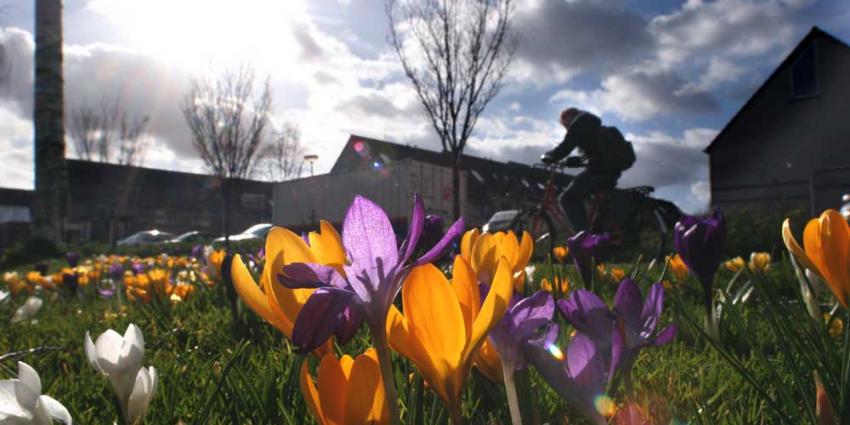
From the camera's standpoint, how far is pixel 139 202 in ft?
132

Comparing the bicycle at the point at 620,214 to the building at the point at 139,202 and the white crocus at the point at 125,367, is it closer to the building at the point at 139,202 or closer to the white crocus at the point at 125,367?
the white crocus at the point at 125,367

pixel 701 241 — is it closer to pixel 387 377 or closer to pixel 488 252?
pixel 488 252

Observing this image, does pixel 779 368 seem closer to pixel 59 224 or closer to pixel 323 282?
pixel 323 282

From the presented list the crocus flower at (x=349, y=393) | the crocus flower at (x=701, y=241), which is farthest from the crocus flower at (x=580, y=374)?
the crocus flower at (x=701, y=241)

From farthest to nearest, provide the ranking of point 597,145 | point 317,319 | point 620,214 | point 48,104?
point 48,104 < point 620,214 < point 597,145 < point 317,319

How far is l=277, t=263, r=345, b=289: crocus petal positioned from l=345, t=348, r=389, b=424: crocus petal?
2.5 inches

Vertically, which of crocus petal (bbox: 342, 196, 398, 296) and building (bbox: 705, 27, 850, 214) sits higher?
building (bbox: 705, 27, 850, 214)

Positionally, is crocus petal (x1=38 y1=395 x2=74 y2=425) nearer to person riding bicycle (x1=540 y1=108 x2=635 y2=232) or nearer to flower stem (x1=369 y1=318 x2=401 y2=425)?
flower stem (x1=369 y1=318 x2=401 y2=425)

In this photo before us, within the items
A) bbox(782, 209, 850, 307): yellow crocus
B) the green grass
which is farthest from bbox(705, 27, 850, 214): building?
bbox(782, 209, 850, 307): yellow crocus

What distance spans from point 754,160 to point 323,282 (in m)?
22.0

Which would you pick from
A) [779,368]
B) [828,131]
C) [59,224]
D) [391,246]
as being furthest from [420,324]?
[828,131]

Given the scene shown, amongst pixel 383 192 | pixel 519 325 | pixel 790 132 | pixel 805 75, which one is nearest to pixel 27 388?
pixel 519 325

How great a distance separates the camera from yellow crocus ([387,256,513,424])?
40 cm

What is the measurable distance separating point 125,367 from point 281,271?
0.89 ft
